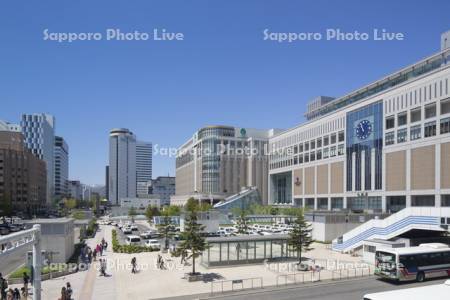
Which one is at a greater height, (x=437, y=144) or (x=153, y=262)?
(x=437, y=144)

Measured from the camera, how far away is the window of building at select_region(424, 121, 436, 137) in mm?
58062

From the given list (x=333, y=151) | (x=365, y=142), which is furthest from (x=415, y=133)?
(x=333, y=151)

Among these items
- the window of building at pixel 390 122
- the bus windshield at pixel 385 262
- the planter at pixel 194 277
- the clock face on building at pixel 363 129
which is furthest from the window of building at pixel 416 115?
the planter at pixel 194 277

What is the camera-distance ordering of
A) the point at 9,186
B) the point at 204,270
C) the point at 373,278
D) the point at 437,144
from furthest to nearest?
1. the point at 9,186
2. the point at 437,144
3. the point at 204,270
4. the point at 373,278

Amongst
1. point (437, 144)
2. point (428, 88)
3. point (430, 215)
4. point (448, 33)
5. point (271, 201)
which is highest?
point (448, 33)

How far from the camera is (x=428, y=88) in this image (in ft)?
195

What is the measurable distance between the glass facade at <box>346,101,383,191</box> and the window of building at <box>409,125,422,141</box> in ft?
26.5

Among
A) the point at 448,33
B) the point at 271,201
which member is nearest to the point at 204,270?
the point at 448,33

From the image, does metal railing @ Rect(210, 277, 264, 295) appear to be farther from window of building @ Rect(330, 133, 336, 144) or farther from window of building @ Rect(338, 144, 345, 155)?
window of building @ Rect(330, 133, 336, 144)

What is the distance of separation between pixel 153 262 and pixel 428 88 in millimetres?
52017

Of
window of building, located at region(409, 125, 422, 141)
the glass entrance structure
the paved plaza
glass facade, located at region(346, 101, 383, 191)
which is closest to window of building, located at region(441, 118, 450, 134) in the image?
window of building, located at region(409, 125, 422, 141)

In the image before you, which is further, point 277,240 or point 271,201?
point 271,201

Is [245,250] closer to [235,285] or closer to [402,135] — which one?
[235,285]

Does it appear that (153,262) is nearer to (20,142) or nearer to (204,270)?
(204,270)
